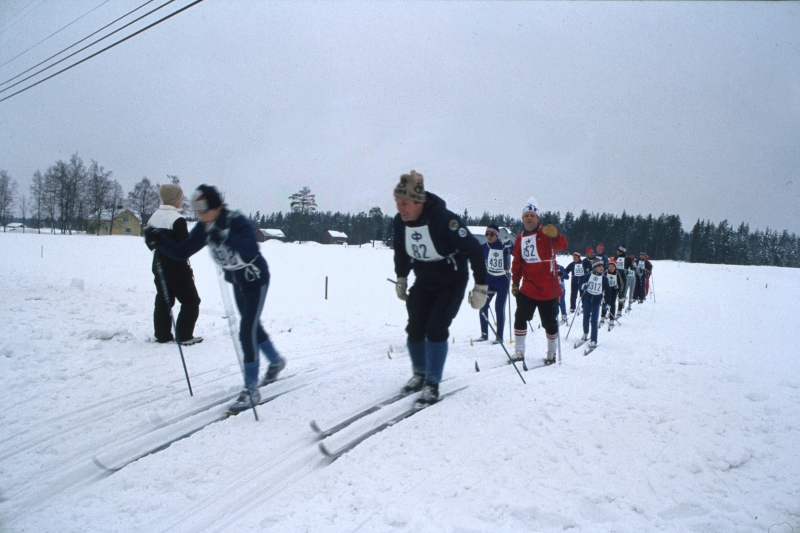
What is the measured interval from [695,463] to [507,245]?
5.52m

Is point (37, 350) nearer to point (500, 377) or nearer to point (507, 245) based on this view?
point (500, 377)

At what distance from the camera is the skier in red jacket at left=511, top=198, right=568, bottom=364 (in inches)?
228

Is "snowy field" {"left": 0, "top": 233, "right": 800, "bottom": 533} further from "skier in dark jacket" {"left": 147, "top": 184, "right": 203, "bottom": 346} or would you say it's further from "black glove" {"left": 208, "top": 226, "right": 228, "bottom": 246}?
"black glove" {"left": 208, "top": 226, "right": 228, "bottom": 246}

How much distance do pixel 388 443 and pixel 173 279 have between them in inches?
165

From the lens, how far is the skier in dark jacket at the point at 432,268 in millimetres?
3898

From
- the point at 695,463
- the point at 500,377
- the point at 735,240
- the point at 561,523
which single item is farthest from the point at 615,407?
the point at 735,240

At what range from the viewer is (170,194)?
5.65 m

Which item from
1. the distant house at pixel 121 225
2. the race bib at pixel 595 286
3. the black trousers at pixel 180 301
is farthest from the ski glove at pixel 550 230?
the distant house at pixel 121 225

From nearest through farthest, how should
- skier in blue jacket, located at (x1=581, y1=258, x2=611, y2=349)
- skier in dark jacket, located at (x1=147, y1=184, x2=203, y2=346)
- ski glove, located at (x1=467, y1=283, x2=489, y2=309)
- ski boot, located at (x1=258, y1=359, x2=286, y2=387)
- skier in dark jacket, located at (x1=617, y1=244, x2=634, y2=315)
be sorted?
ski glove, located at (x1=467, y1=283, x2=489, y2=309)
ski boot, located at (x1=258, y1=359, x2=286, y2=387)
skier in dark jacket, located at (x1=147, y1=184, x2=203, y2=346)
skier in blue jacket, located at (x1=581, y1=258, x2=611, y2=349)
skier in dark jacket, located at (x1=617, y1=244, x2=634, y2=315)

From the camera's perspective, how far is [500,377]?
4793mm

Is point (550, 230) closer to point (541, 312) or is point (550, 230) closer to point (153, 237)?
point (541, 312)

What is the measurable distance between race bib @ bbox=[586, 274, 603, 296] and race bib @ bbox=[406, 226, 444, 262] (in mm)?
6114

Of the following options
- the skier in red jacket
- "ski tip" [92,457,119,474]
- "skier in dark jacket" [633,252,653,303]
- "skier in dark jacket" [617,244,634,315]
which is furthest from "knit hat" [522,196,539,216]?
"skier in dark jacket" [633,252,653,303]

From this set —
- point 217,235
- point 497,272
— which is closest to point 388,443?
point 217,235
